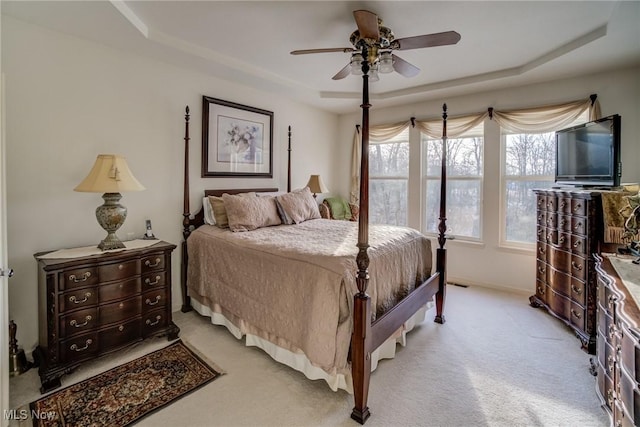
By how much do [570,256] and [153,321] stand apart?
372cm

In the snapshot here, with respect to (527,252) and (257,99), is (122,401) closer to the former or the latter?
(257,99)

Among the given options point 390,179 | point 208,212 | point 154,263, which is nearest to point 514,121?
point 390,179

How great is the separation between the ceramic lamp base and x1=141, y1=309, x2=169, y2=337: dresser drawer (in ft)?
2.02

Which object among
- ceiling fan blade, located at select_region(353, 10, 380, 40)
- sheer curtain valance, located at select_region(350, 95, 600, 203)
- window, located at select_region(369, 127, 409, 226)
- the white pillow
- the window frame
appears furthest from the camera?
window, located at select_region(369, 127, 409, 226)

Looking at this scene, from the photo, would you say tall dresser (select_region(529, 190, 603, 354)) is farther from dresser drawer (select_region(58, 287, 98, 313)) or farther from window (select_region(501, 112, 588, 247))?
dresser drawer (select_region(58, 287, 98, 313))

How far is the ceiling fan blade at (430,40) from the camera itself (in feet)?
6.81

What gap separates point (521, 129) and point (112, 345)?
4829mm

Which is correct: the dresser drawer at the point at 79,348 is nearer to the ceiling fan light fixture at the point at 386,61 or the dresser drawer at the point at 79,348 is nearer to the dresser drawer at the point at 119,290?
the dresser drawer at the point at 119,290

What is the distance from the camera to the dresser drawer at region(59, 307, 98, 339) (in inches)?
84.0

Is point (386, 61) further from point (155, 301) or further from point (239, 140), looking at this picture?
point (155, 301)

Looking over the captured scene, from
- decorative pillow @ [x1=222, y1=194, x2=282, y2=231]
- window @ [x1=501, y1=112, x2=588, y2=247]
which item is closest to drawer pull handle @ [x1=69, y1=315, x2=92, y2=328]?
decorative pillow @ [x1=222, y1=194, x2=282, y2=231]

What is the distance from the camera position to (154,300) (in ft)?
8.61

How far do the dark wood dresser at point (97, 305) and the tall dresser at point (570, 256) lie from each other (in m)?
3.52

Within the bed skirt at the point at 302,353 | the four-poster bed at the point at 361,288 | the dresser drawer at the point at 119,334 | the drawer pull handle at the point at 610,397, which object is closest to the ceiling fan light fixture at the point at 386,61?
the four-poster bed at the point at 361,288
